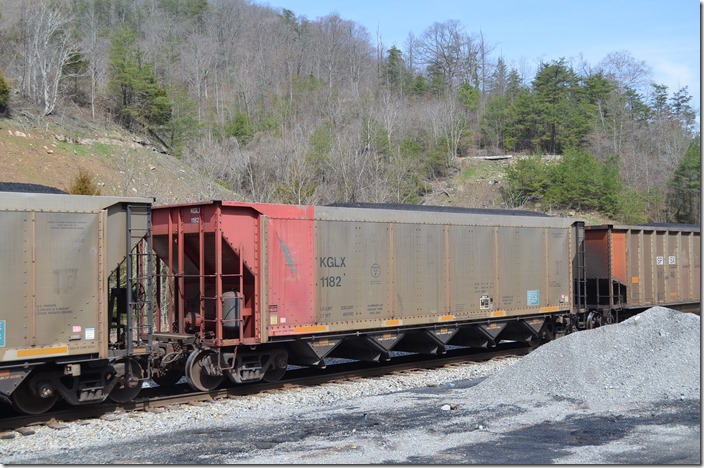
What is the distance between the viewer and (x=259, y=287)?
522 inches

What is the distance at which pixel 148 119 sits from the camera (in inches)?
2082

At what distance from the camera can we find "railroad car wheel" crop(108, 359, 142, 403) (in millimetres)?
11854

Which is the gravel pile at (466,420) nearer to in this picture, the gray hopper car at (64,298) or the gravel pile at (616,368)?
the gravel pile at (616,368)

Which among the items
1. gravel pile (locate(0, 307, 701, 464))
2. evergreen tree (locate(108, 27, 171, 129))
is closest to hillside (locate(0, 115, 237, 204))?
evergreen tree (locate(108, 27, 171, 129))

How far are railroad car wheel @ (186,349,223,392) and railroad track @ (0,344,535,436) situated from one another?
158mm

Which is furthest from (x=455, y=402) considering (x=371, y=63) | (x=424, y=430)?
(x=371, y=63)

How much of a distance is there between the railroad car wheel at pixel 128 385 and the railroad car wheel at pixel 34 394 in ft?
3.56

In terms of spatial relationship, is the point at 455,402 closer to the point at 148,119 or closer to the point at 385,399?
the point at 385,399

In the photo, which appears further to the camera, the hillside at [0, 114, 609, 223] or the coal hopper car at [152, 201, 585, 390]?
the hillside at [0, 114, 609, 223]

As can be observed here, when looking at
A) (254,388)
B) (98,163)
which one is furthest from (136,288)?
(98,163)

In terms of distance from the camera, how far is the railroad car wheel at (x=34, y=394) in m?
10.8

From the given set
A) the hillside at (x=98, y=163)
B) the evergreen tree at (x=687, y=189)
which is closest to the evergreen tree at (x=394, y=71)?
the evergreen tree at (x=687, y=189)

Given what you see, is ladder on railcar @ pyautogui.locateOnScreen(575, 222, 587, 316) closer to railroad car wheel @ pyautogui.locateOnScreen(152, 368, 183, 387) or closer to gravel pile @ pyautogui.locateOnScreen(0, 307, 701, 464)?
gravel pile @ pyautogui.locateOnScreen(0, 307, 701, 464)

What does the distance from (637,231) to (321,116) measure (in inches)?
2044
